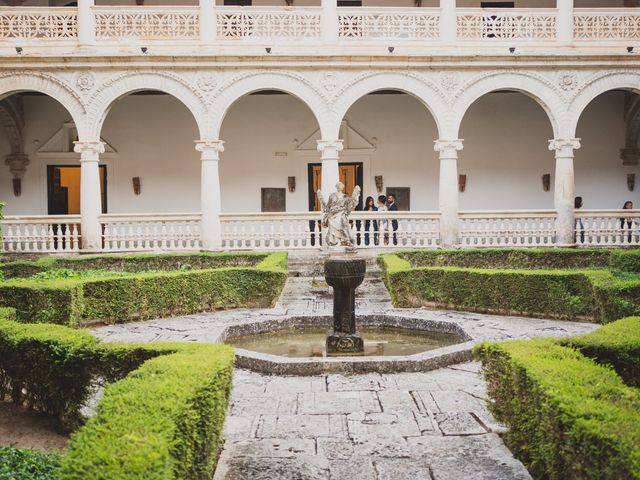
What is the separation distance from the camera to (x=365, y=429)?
4738 mm

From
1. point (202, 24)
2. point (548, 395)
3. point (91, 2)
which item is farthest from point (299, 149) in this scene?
point (548, 395)

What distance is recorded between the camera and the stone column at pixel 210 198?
15.2 m

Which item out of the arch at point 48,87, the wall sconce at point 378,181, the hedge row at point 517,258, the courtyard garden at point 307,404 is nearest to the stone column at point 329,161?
the hedge row at point 517,258

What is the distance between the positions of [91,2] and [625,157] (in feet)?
52.1

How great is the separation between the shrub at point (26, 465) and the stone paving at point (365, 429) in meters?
1.04

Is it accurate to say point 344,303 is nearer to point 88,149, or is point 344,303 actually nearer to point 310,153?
point 88,149

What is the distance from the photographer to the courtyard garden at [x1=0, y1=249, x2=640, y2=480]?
119 inches

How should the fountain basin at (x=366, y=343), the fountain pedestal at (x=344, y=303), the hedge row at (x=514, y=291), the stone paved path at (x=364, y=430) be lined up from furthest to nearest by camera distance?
the hedge row at (x=514, y=291), the fountain pedestal at (x=344, y=303), the fountain basin at (x=366, y=343), the stone paved path at (x=364, y=430)

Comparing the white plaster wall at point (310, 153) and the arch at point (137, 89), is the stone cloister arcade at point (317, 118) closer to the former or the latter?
the arch at point (137, 89)

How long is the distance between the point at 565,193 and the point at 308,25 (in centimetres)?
771

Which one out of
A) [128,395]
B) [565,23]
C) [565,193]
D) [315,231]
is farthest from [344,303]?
[565,23]

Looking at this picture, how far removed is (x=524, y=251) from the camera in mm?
12891

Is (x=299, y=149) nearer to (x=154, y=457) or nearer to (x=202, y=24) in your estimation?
(x=202, y=24)

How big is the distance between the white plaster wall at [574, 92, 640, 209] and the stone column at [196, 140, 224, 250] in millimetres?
11324
